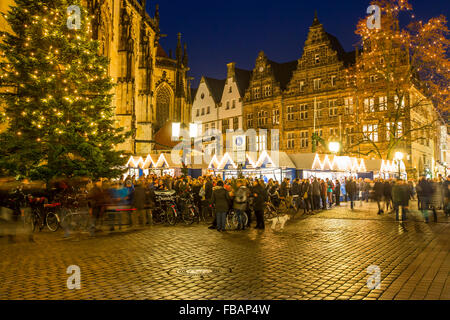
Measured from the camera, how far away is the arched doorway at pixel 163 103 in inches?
1727

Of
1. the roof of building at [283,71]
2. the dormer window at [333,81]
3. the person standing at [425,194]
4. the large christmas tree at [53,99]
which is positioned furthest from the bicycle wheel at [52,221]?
the roof of building at [283,71]

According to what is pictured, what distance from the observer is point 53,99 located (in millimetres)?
15875

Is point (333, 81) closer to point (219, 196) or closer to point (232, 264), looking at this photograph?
point (219, 196)

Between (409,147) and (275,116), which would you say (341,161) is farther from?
(275,116)

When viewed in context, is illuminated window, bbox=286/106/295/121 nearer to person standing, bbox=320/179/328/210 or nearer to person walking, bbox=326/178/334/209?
person walking, bbox=326/178/334/209

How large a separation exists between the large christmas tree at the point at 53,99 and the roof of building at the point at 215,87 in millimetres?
37113

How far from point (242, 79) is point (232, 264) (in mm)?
47698

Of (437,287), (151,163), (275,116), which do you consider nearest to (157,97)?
(275,116)

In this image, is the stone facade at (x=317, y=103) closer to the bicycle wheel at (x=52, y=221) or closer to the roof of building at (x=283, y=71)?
the roof of building at (x=283, y=71)

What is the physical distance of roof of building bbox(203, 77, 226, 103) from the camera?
180 ft

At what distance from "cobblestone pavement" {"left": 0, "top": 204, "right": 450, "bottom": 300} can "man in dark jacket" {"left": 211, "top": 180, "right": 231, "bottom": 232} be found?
0.58 m

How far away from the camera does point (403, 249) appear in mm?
8898

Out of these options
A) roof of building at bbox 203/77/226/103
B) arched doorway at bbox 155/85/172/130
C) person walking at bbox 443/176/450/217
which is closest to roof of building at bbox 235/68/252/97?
roof of building at bbox 203/77/226/103
